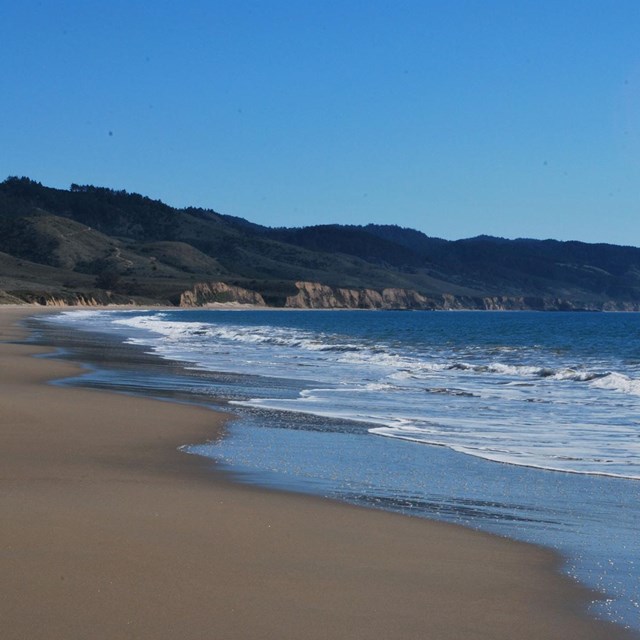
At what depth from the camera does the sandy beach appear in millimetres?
4734

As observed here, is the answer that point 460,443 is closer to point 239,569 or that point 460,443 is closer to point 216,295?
point 239,569

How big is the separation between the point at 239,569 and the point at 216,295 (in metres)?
148

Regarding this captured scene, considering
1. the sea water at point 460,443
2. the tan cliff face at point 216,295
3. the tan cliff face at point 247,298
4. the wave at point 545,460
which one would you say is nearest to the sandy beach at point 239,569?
the sea water at point 460,443

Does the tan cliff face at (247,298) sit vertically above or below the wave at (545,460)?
above

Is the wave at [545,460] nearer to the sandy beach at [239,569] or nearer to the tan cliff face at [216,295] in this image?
the sandy beach at [239,569]

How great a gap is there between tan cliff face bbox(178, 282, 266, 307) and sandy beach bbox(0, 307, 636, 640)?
134 metres

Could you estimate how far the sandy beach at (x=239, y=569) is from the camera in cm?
473

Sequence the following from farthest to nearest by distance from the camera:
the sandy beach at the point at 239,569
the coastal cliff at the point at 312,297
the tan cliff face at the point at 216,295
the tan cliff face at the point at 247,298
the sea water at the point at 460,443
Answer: the coastal cliff at the point at 312,297
the tan cliff face at the point at 216,295
the tan cliff face at the point at 247,298
the sea water at the point at 460,443
the sandy beach at the point at 239,569

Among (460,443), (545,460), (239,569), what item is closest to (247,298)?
(460,443)

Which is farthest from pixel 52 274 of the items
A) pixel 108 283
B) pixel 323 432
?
pixel 323 432

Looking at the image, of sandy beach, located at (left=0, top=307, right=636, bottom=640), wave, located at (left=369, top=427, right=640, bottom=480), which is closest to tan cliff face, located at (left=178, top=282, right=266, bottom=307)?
wave, located at (left=369, top=427, right=640, bottom=480)

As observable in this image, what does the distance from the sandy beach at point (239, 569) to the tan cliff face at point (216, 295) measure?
134298 mm

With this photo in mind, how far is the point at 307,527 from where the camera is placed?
680cm

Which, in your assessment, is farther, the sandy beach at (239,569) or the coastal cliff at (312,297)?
the coastal cliff at (312,297)
